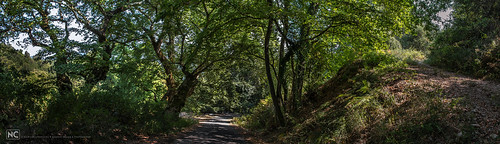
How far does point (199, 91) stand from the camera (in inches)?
742

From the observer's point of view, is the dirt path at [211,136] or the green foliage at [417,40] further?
the green foliage at [417,40]

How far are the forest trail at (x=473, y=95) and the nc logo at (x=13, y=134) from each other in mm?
8309

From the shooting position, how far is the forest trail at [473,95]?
454cm

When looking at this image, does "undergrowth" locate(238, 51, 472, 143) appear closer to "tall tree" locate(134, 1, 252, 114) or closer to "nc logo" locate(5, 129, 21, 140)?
"tall tree" locate(134, 1, 252, 114)

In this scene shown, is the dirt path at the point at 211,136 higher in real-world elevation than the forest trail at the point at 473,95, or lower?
lower

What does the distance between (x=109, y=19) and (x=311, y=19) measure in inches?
344

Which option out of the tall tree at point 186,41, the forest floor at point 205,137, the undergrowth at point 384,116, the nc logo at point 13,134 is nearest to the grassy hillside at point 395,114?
the undergrowth at point 384,116

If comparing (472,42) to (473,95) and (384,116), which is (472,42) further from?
(384,116)

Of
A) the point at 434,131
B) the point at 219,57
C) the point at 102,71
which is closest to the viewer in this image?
the point at 434,131

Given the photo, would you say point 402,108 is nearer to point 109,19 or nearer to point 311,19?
point 311,19

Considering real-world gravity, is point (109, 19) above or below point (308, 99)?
above

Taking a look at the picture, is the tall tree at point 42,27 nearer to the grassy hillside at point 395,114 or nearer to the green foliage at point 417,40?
the grassy hillside at point 395,114

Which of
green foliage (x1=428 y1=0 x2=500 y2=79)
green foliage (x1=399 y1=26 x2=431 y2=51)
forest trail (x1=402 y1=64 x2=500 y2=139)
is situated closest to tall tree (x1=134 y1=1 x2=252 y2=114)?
forest trail (x1=402 y1=64 x2=500 y2=139)

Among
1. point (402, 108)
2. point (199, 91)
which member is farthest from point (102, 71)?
point (402, 108)
